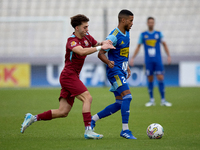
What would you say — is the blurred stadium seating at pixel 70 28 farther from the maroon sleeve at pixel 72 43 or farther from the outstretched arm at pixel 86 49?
the outstretched arm at pixel 86 49

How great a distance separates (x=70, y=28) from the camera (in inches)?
705

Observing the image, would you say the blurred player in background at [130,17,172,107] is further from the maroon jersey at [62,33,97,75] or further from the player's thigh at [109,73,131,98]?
the maroon jersey at [62,33,97,75]

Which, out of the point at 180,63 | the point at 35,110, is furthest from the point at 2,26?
the point at 35,110

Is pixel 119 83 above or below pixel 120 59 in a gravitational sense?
below

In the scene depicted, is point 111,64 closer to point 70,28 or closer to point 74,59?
point 74,59

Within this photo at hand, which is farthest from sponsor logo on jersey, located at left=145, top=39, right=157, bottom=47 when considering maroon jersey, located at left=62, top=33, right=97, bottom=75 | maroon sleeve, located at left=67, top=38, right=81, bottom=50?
maroon sleeve, located at left=67, top=38, right=81, bottom=50

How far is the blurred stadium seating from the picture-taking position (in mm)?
16516

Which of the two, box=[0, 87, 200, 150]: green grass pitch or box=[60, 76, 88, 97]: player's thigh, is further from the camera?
box=[60, 76, 88, 97]: player's thigh

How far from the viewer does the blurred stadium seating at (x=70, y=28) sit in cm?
1652

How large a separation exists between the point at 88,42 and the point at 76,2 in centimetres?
1501

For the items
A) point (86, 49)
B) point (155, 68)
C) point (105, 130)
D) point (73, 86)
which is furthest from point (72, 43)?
point (155, 68)

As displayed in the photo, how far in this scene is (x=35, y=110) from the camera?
874cm

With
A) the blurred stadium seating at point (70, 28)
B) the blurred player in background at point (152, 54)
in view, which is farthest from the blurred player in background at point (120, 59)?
the blurred stadium seating at point (70, 28)

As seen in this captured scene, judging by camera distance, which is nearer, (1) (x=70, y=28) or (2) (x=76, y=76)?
(2) (x=76, y=76)
